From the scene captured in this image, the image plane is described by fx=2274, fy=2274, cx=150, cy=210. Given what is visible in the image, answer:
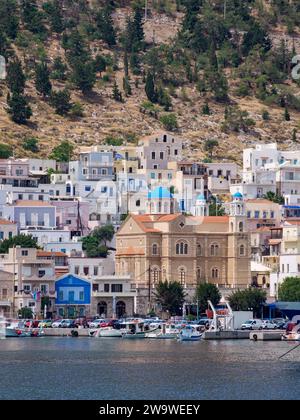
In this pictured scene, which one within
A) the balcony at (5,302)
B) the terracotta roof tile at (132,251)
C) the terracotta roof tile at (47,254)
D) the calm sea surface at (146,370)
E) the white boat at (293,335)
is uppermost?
the terracotta roof tile at (132,251)

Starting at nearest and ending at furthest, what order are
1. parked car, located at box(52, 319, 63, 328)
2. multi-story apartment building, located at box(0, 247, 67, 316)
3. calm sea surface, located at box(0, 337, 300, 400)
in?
calm sea surface, located at box(0, 337, 300, 400) < parked car, located at box(52, 319, 63, 328) < multi-story apartment building, located at box(0, 247, 67, 316)

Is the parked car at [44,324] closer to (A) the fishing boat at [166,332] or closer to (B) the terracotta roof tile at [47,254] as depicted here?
(A) the fishing boat at [166,332]

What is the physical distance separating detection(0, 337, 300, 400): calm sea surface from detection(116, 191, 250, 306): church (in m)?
28.6

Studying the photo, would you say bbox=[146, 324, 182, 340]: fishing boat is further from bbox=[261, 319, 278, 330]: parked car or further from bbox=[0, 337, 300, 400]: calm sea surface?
bbox=[261, 319, 278, 330]: parked car

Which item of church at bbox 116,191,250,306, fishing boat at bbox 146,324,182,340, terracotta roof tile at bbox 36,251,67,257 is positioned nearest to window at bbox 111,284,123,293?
terracotta roof tile at bbox 36,251,67,257

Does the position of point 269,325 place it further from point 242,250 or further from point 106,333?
point 242,250

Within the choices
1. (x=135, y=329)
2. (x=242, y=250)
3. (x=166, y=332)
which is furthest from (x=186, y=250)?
(x=166, y=332)

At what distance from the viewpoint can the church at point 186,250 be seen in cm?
19388

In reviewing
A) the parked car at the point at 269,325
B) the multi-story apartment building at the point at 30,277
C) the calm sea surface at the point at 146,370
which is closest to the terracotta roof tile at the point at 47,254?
the multi-story apartment building at the point at 30,277

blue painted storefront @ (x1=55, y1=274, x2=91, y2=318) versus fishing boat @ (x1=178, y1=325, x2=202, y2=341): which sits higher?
blue painted storefront @ (x1=55, y1=274, x2=91, y2=318)

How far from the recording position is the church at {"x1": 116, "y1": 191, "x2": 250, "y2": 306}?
7633 inches

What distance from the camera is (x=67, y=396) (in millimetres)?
113938

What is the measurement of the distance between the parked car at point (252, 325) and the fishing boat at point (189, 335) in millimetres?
5950

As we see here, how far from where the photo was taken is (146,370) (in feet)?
429
